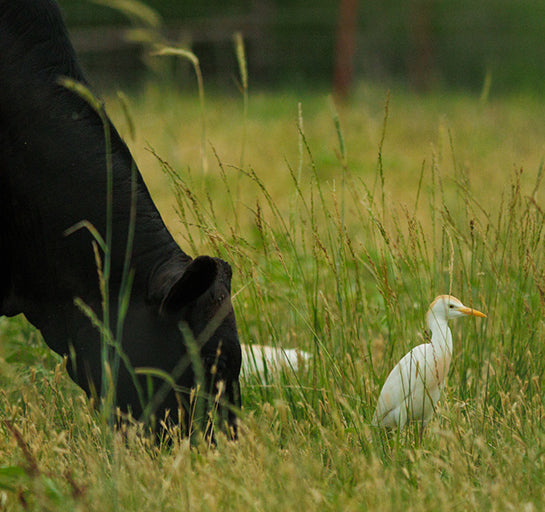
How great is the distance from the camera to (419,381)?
285cm

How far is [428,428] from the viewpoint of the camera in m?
2.81

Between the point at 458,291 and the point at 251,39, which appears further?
the point at 251,39

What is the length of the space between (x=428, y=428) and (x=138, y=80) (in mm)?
14462

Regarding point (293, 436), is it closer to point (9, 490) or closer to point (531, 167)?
point (9, 490)

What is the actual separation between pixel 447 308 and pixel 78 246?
1276 millimetres

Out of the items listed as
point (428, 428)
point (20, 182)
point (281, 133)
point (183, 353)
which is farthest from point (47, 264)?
point (281, 133)

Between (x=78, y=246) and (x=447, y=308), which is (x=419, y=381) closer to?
(x=447, y=308)

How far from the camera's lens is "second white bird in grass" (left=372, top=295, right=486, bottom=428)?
283cm

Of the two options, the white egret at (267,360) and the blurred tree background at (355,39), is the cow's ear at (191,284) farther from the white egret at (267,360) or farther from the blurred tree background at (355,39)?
the blurred tree background at (355,39)

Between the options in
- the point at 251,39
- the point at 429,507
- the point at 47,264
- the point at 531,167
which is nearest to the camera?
the point at 429,507

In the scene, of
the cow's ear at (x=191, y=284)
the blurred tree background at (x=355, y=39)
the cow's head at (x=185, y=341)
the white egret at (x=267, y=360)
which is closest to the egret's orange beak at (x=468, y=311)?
the white egret at (x=267, y=360)

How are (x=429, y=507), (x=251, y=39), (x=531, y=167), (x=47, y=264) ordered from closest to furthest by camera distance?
(x=429, y=507)
(x=47, y=264)
(x=531, y=167)
(x=251, y=39)

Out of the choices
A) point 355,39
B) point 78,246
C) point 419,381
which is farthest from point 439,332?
point 355,39

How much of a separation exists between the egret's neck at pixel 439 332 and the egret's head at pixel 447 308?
1cm
